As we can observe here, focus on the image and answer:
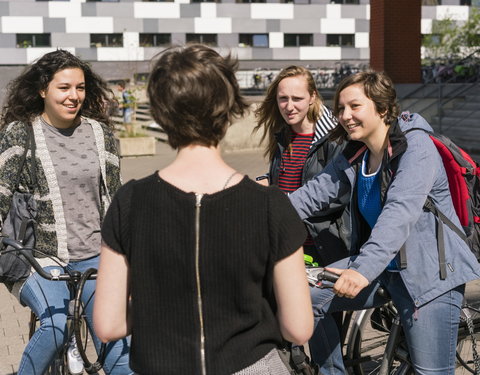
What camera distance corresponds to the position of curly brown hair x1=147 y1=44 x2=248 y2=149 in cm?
214

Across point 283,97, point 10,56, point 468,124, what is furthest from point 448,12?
point 283,97

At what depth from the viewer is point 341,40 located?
56781 millimetres

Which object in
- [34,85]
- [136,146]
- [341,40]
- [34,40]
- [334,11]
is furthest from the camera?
[341,40]

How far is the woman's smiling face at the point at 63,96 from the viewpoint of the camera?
13.2 feet

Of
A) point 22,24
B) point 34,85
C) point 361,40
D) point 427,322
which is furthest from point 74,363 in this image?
point 361,40

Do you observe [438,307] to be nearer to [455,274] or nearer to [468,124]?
[455,274]

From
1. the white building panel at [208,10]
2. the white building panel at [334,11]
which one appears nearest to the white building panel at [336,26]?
the white building panel at [334,11]

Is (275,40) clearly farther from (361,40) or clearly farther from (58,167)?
(58,167)

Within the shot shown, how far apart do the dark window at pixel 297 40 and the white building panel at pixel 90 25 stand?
487 inches

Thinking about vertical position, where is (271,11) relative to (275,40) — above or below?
above

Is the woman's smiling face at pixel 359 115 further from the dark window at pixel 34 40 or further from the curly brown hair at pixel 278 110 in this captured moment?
the dark window at pixel 34 40

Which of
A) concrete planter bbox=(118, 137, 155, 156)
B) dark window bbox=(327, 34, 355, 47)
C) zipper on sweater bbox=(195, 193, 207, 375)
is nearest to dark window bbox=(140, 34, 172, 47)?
dark window bbox=(327, 34, 355, 47)

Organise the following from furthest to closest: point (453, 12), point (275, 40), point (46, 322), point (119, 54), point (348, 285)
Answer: point (453, 12) < point (275, 40) < point (119, 54) < point (46, 322) < point (348, 285)

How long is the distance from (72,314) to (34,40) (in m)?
50.4
